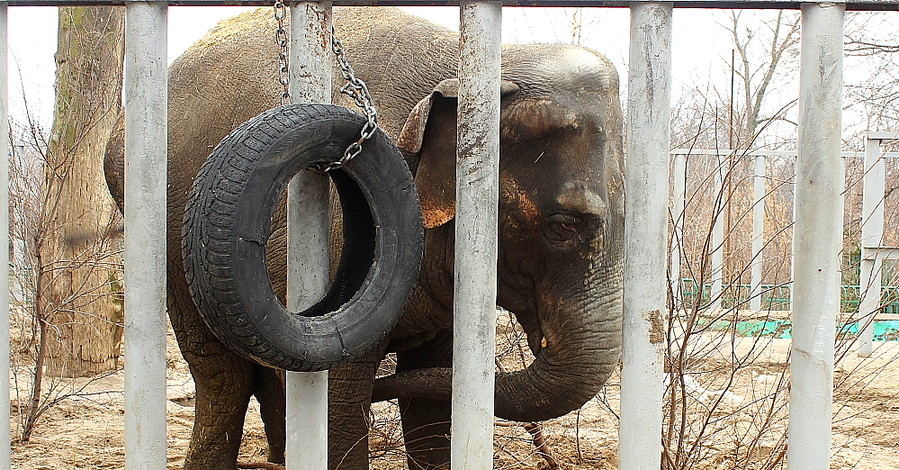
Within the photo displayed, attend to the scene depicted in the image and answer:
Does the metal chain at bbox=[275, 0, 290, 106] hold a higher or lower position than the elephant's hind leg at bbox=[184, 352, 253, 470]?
higher

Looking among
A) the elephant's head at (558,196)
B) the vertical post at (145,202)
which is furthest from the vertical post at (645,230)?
the vertical post at (145,202)

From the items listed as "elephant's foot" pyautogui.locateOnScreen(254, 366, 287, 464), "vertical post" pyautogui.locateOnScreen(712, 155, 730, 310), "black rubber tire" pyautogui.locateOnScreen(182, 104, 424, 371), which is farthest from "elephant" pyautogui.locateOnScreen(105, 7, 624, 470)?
"black rubber tire" pyautogui.locateOnScreen(182, 104, 424, 371)

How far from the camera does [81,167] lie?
862 centimetres

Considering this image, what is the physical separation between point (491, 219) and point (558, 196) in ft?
3.86

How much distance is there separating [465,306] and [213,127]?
2.45 metres

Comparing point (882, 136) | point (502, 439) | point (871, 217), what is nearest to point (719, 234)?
point (871, 217)

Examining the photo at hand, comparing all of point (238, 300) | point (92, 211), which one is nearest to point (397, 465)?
point (238, 300)

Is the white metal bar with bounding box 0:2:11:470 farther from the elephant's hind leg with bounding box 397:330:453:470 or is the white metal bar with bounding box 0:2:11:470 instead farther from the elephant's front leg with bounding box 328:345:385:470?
the elephant's hind leg with bounding box 397:330:453:470

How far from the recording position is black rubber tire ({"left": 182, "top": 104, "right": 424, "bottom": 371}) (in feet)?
7.75

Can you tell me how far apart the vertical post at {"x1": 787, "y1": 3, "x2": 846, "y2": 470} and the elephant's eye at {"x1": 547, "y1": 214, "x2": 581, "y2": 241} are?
1199 millimetres

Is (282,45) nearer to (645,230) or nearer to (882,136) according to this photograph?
(645,230)

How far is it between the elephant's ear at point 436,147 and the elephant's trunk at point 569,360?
0.64 m

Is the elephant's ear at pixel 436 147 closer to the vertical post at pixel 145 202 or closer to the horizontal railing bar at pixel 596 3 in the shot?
the horizontal railing bar at pixel 596 3

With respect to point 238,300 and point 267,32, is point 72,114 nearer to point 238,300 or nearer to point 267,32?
point 267,32
